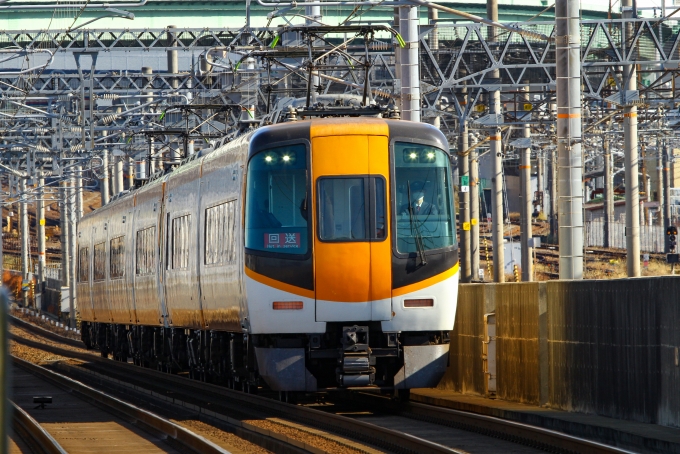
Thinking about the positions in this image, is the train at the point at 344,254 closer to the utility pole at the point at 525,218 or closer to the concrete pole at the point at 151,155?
the concrete pole at the point at 151,155

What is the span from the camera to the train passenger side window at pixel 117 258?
2594 cm

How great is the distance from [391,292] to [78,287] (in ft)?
77.5

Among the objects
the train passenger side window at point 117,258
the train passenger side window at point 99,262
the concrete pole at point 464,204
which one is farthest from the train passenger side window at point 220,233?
the concrete pole at point 464,204

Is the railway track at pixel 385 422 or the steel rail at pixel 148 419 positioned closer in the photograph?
the railway track at pixel 385 422

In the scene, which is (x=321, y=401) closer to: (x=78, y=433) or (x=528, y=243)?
(x=78, y=433)

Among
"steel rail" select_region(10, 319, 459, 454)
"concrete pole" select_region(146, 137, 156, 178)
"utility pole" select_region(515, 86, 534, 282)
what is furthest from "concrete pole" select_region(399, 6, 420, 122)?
"utility pole" select_region(515, 86, 534, 282)

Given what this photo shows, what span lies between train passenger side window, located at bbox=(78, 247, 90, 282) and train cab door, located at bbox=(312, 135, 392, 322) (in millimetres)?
20395

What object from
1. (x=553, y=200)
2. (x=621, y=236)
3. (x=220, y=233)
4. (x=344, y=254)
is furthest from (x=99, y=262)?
(x=621, y=236)

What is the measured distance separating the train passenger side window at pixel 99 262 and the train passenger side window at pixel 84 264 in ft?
5.70

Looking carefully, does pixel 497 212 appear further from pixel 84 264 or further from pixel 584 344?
pixel 584 344

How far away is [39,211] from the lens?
61125 mm

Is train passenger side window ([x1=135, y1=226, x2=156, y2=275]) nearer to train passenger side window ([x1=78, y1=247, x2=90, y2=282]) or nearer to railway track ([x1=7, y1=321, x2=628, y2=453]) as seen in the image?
railway track ([x1=7, y1=321, x2=628, y2=453])

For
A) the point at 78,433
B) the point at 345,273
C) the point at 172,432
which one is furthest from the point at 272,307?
the point at 78,433

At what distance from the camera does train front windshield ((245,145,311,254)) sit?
13414 mm
